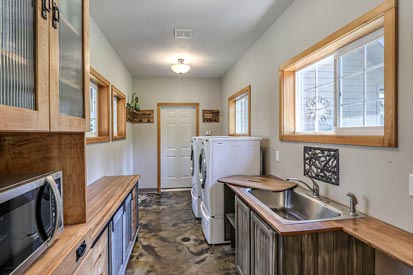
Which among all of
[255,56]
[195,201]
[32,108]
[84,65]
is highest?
[255,56]

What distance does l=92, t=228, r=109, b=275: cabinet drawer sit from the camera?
5.36 feet

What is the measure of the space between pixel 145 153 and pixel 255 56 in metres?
3.50

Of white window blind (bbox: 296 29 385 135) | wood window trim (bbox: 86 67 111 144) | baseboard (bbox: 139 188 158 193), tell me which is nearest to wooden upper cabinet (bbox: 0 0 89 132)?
white window blind (bbox: 296 29 385 135)

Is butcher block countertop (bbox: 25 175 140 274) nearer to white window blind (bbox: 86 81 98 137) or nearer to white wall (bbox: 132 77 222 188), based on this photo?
white window blind (bbox: 86 81 98 137)

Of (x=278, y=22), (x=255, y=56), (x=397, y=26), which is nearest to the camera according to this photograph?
(x=397, y=26)

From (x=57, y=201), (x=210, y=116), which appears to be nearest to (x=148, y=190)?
(x=210, y=116)

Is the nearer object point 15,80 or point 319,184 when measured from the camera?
point 15,80

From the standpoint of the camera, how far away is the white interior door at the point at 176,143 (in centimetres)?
606

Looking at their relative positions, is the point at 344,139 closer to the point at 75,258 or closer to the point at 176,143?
the point at 75,258

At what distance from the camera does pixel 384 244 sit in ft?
4.10

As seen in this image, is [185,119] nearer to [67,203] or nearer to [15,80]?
[67,203]

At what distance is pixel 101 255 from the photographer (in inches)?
69.6

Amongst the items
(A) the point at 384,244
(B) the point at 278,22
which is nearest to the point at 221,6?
(B) the point at 278,22

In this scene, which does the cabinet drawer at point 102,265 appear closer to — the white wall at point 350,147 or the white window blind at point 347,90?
the white wall at point 350,147
